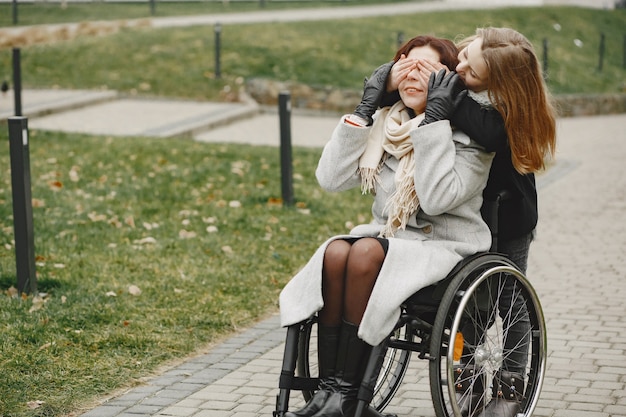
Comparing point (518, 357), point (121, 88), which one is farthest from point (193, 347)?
point (121, 88)

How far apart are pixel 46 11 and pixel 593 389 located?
21.7m

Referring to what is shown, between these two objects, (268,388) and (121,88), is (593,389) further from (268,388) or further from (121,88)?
(121,88)

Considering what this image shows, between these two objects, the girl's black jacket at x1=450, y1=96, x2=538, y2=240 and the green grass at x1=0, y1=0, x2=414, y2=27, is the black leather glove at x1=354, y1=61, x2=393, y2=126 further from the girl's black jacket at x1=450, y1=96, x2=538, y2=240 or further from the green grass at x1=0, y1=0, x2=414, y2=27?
the green grass at x1=0, y1=0, x2=414, y2=27

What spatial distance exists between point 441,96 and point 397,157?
308mm

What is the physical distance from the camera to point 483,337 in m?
4.18

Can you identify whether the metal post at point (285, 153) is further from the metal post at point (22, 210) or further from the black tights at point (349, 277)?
the black tights at point (349, 277)

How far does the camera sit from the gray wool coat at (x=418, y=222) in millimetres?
3809

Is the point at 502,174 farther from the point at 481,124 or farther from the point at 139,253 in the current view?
the point at 139,253

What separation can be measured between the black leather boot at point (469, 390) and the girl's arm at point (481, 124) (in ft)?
2.90

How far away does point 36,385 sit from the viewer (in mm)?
4762

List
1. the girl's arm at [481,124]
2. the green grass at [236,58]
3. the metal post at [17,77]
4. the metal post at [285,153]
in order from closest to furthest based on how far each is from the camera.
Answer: the girl's arm at [481,124]
the metal post at [285,153]
the metal post at [17,77]
the green grass at [236,58]

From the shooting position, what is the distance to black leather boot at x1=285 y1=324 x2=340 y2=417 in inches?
153

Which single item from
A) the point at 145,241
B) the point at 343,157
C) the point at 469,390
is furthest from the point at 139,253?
the point at 469,390

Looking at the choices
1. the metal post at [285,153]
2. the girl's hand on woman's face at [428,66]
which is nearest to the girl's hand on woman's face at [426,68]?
the girl's hand on woman's face at [428,66]
